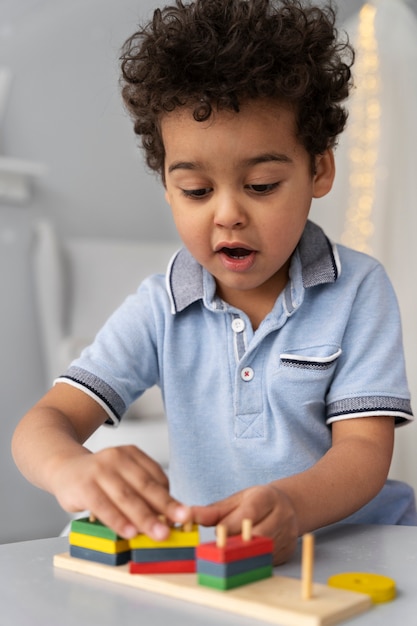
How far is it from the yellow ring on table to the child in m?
0.15

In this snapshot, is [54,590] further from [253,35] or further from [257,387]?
[253,35]

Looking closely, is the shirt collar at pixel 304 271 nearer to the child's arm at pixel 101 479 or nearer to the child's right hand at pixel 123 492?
the child's arm at pixel 101 479

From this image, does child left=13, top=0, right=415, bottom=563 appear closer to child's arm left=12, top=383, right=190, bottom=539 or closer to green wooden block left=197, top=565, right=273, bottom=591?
child's arm left=12, top=383, right=190, bottom=539

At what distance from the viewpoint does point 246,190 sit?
2.84ft

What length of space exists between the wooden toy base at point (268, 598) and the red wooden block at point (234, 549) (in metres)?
0.02

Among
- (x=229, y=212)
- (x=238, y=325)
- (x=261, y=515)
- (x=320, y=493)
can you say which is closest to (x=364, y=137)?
(x=238, y=325)

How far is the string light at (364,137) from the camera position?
183cm

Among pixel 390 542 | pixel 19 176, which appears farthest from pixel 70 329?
pixel 390 542

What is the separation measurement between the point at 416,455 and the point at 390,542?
84 cm

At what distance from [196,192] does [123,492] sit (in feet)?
1.18

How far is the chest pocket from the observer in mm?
962

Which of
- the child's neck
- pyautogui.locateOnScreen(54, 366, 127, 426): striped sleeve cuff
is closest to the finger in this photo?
pyautogui.locateOnScreen(54, 366, 127, 426): striped sleeve cuff

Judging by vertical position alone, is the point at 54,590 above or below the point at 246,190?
below

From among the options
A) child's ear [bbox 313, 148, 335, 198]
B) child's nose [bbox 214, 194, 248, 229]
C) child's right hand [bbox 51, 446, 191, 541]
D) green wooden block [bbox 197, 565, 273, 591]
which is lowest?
green wooden block [bbox 197, 565, 273, 591]
